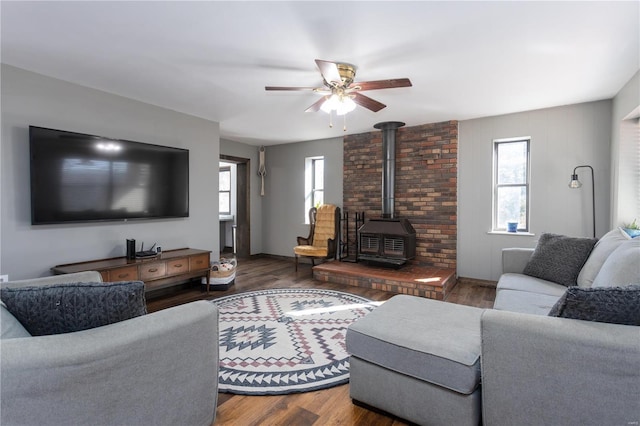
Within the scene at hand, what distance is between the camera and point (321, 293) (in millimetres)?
3893

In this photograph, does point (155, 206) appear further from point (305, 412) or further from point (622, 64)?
point (622, 64)

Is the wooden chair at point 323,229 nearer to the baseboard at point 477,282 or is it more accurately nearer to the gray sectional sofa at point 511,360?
the baseboard at point 477,282

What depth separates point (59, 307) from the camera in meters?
1.14

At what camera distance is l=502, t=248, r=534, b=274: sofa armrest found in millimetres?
3012

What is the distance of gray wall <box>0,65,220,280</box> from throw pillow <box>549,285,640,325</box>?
155 inches

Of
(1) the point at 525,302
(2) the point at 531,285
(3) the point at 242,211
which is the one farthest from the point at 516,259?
(3) the point at 242,211

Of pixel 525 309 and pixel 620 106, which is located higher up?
pixel 620 106

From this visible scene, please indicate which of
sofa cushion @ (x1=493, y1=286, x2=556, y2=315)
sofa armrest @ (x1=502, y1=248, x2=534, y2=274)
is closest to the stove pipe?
sofa armrest @ (x1=502, y1=248, x2=534, y2=274)

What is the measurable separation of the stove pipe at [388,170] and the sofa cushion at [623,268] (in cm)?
291

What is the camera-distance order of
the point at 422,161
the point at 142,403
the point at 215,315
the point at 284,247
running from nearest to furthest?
the point at 142,403
the point at 215,315
the point at 422,161
the point at 284,247

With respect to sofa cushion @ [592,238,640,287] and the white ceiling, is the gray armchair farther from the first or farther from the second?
sofa cushion @ [592,238,640,287]

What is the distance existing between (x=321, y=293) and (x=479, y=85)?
297cm

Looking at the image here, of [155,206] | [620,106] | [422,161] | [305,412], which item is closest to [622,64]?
[620,106]

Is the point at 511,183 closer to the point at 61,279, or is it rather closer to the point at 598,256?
the point at 598,256
